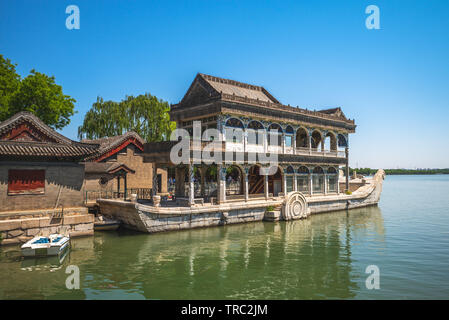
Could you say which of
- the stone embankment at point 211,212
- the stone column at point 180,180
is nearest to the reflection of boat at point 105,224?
the stone embankment at point 211,212

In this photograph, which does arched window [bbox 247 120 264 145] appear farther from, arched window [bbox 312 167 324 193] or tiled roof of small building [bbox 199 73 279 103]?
arched window [bbox 312 167 324 193]

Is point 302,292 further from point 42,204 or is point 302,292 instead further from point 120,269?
point 42,204

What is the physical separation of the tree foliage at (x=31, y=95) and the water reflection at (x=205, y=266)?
15.2 m

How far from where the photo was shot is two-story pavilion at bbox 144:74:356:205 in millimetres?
22875

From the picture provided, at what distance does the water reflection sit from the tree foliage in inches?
600

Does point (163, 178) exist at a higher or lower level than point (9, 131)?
lower

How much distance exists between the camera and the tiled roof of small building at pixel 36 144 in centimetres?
1773

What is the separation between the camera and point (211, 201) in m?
22.2

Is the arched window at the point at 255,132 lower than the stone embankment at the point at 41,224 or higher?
higher

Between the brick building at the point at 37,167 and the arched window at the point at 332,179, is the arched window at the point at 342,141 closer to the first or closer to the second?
the arched window at the point at 332,179

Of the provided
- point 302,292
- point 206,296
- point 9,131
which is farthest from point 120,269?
point 9,131

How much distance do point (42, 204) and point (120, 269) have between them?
27.8ft

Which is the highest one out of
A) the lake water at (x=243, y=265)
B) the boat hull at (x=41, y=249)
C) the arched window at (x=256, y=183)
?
the arched window at (x=256, y=183)

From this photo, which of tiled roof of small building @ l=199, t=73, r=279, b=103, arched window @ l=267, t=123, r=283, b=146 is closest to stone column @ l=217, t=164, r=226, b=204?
arched window @ l=267, t=123, r=283, b=146
